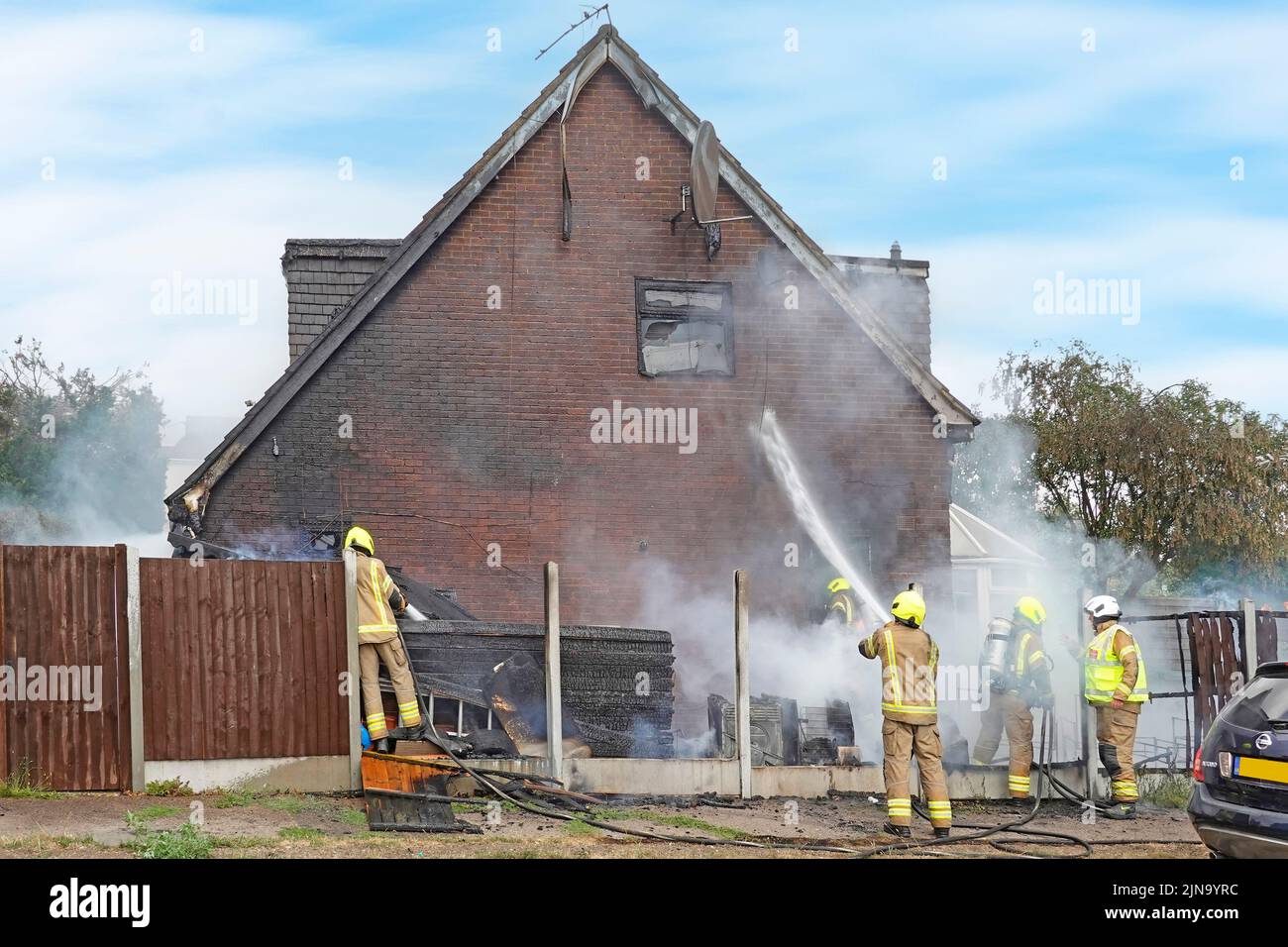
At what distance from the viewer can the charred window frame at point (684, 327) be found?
16641mm

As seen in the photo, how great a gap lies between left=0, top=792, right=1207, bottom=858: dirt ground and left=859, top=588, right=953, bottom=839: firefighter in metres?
0.35

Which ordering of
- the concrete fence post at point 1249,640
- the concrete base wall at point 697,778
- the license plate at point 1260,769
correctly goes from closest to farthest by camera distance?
1. the license plate at point 1260,769
2. the concrete base wall at point 697,778
3. the concrete fence post at point 1249,640

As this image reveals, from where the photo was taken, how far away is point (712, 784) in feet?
38.4

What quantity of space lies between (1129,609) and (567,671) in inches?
804

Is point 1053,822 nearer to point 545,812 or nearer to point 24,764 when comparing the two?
point 545,812

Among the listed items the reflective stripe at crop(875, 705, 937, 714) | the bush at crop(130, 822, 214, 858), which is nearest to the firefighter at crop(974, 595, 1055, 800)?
the reflective stripe at crop(875, 705, 937, 714)

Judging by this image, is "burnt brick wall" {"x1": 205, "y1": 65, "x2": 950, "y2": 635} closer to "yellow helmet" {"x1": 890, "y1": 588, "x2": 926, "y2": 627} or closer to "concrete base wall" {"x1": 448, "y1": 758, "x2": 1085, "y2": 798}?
"concrete base wall" {"x1": 448, "y1": 758, "x2": 1085, "y2": 798}

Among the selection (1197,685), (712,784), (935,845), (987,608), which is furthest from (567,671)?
(987,608)

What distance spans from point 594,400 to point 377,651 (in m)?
5.86

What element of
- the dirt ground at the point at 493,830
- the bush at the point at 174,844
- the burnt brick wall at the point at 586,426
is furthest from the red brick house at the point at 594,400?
the bush at the point at 174,844

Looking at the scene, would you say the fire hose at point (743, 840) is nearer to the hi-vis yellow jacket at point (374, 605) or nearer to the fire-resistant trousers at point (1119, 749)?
the hi-vis yellow jacket at point (374, 605)

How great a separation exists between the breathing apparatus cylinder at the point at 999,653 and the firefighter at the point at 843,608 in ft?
6.78

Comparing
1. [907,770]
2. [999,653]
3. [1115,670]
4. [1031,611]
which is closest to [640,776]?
[907,770]
